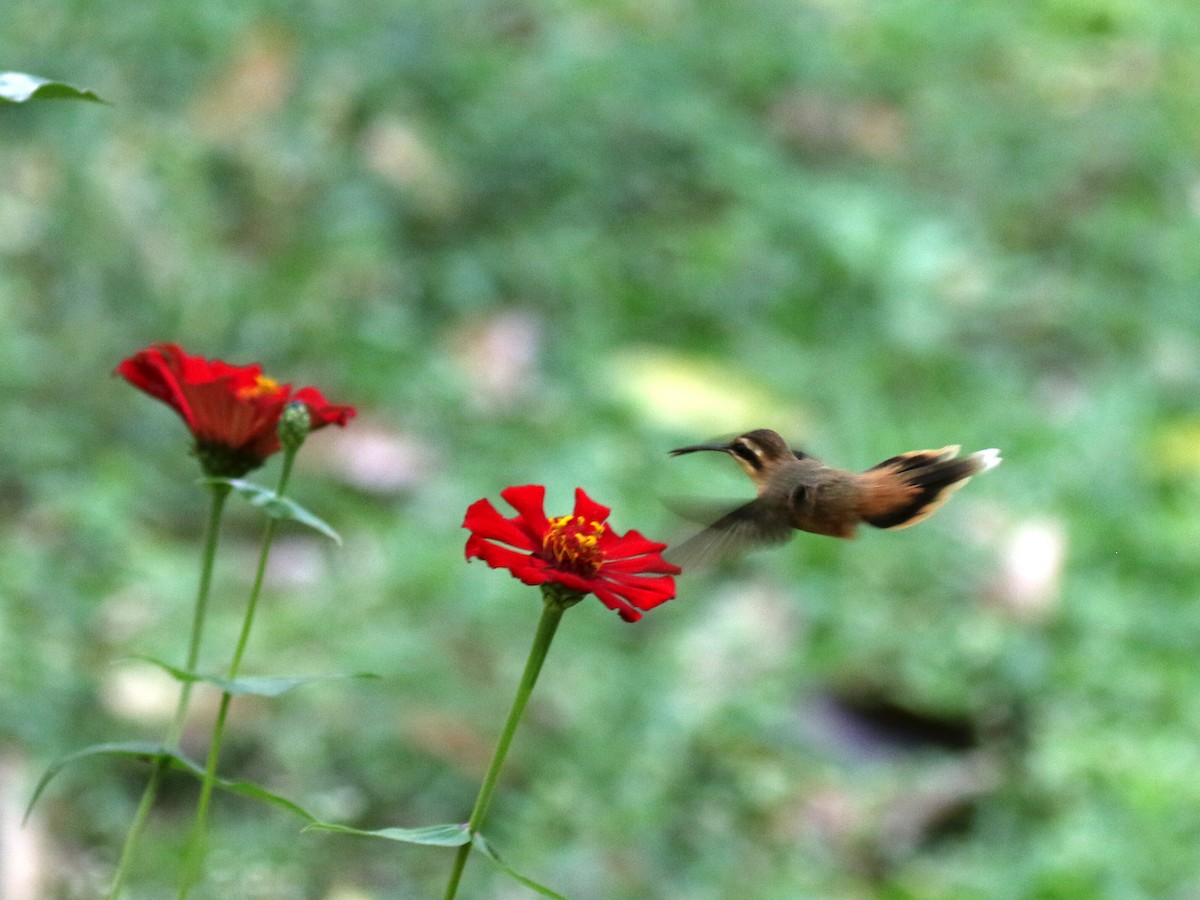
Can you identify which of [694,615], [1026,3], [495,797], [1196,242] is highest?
[1026,3]

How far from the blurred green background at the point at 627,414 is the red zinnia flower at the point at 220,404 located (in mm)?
514

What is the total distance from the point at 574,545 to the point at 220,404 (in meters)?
0.16

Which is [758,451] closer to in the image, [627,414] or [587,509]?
[587,509]

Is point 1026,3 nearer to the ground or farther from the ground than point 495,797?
farther from the ground

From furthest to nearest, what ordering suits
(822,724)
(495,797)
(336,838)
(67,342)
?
(67,342)
(822,724)
(495,797)
(336,838)

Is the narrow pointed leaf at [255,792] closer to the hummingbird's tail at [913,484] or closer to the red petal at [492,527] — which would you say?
the red petal at [492,527]

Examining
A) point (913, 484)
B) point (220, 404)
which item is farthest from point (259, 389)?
point (913, 484)

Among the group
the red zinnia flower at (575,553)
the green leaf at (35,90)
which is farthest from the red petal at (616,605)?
the green leaf at (35,90)

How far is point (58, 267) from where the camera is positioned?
84.6 inches

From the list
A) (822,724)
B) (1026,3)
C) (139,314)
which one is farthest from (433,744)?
(1026,3)

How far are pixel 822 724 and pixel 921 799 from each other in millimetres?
141

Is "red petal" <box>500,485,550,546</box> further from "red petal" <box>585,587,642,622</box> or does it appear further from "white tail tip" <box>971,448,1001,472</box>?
"white tail tip" <box>971,448,1001,472</box>

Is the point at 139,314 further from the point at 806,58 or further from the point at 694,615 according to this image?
the point at 806,58

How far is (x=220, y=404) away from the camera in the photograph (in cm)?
66
